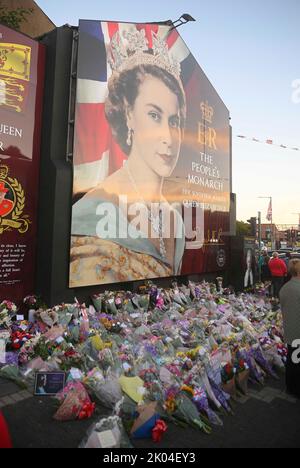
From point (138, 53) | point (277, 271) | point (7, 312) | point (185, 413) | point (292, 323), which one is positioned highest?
point (138, 53)

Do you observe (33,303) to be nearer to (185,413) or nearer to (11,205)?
(11,205)

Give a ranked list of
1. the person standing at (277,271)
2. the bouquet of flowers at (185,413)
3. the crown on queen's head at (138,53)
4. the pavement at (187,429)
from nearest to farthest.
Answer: the pavement at (187,429), the bouquet of flowers at (185,413), the crown on queen's head at (138,53), the person standing at (277,271)

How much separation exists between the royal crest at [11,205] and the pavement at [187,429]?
329cm

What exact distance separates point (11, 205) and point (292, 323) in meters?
5.46

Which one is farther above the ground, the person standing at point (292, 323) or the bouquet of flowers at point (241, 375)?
the person standing at point (292, 323)

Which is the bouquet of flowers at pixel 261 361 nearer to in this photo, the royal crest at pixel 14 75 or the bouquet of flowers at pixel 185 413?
the bouquet of flowers at pixel 185 413

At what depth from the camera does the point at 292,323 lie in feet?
14.4

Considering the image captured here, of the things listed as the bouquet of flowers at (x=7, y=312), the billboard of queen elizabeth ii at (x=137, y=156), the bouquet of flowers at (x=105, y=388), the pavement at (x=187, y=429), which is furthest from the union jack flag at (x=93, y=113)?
the pavement at (x=187, y=429)

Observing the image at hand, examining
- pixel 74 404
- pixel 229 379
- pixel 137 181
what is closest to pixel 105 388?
pixel 74 404

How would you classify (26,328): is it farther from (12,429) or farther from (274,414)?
(274,414)

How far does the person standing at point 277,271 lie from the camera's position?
1166 cm

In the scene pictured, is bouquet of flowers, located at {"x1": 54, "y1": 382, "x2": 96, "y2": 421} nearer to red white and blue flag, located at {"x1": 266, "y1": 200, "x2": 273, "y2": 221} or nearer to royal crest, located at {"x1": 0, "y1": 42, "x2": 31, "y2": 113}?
royal crest, located at {"x1": 0, "y1": 42, "x2": 31, "y2": 113}

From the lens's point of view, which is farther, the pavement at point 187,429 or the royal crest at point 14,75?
the royal crest at point 14,75

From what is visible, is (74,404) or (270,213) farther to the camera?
(270,213)
